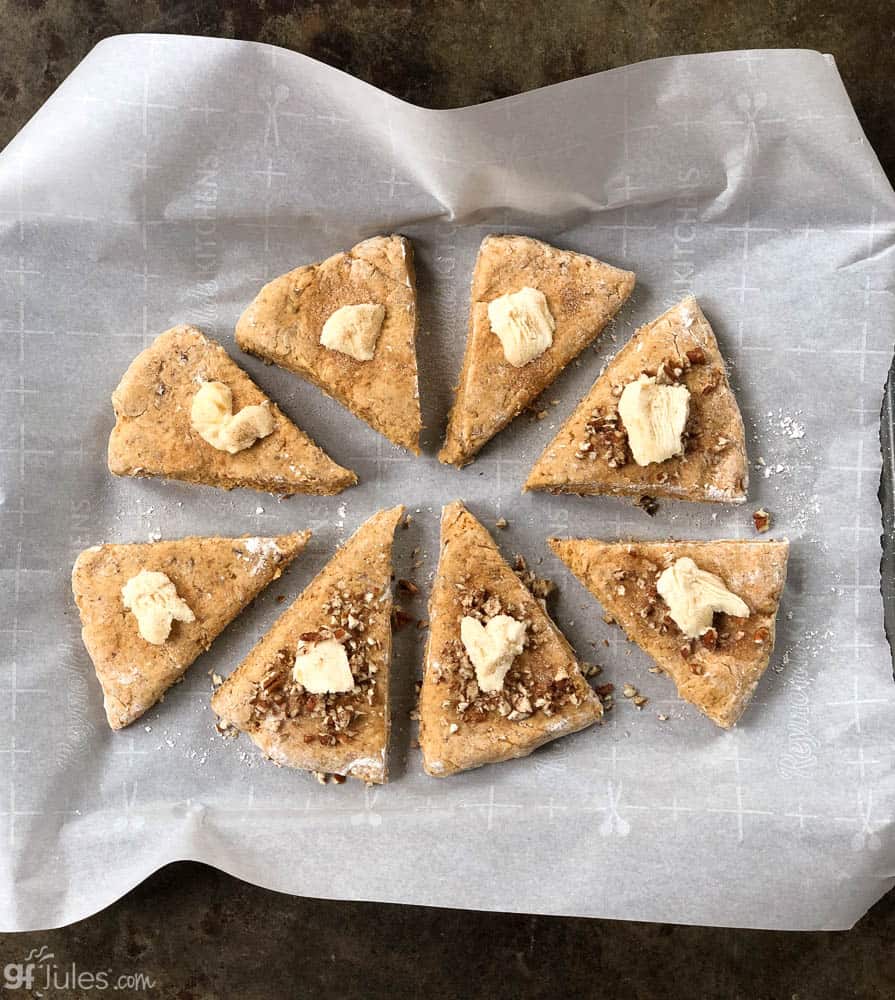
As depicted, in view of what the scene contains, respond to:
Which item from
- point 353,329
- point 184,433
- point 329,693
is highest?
point 353,329

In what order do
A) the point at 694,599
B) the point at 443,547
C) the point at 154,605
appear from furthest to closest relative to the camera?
1. the point at 443,547
2. the point at 154,605
3. the point at 694,599

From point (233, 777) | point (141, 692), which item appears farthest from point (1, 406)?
point (233, 777)

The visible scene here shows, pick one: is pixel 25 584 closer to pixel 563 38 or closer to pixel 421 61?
pixel 421 61

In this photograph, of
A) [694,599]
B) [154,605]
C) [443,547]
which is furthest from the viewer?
[443,547]

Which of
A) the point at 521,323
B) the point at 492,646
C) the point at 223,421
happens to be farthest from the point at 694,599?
the point at 223,421

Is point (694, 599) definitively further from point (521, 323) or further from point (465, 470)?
point (521, 323)

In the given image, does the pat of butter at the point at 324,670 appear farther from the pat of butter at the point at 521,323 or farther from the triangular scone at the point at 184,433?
the pat of butter at the point at 521,323
